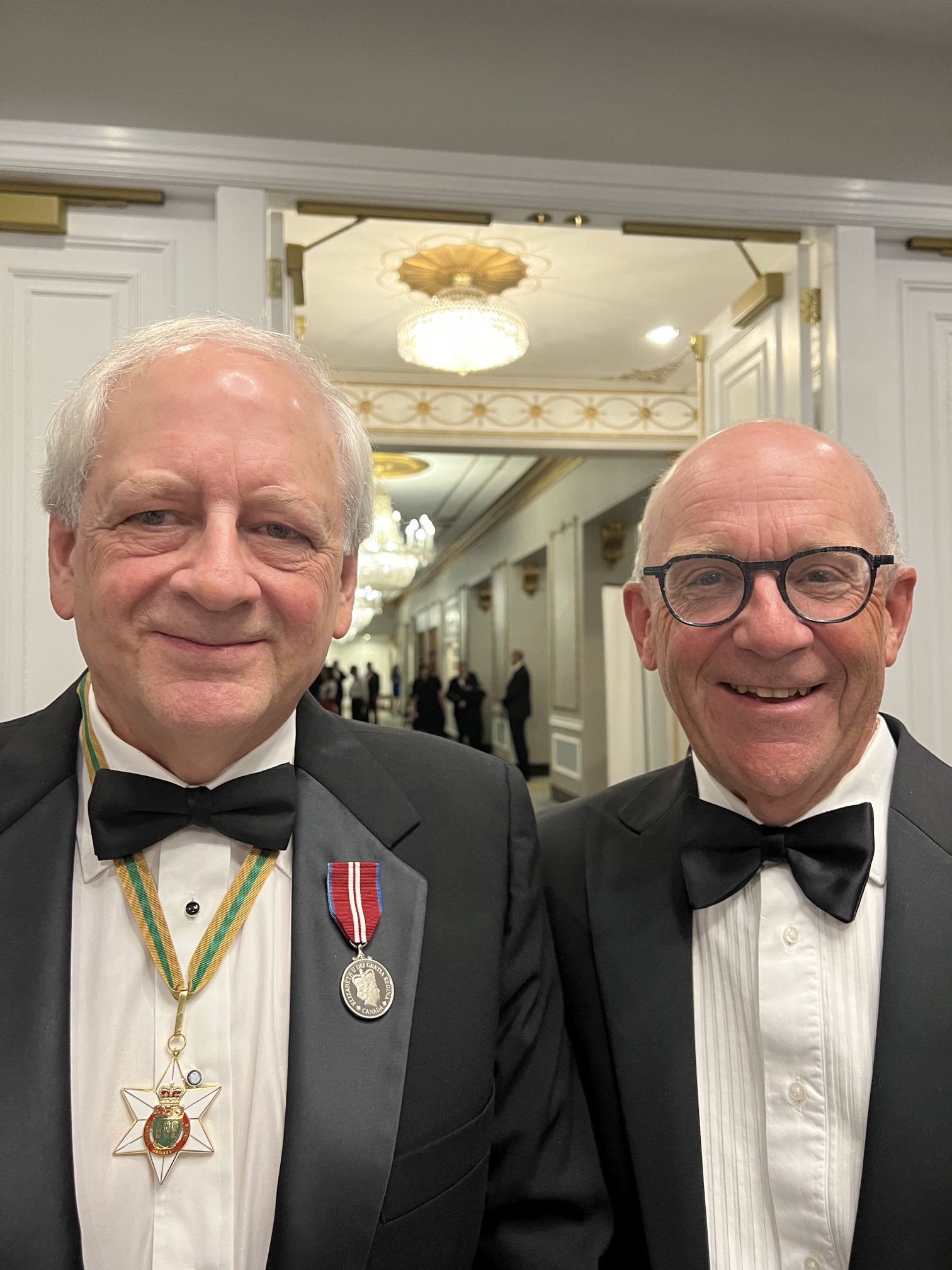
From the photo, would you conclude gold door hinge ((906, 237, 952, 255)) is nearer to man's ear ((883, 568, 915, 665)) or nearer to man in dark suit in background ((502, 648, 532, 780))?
man's ear ((883, 568, 915, 665))

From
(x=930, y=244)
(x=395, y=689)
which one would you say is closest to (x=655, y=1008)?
(x=930, y=244)

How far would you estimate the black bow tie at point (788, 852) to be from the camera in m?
1.16

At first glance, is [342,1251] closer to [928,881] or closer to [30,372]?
[928,881]

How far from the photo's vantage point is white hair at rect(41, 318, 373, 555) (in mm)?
1095

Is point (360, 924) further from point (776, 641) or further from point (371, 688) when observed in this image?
point (371, 688)

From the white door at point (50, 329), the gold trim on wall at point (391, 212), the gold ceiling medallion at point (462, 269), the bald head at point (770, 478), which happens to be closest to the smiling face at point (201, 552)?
the bald head at point (770, 478)

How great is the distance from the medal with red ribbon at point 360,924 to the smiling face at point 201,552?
0.21m

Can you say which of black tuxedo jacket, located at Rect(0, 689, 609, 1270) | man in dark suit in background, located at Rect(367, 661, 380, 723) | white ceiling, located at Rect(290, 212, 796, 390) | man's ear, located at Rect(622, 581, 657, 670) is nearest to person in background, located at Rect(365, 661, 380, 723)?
man in dark suit in background, located at Rect(367, 661, 380, 723)

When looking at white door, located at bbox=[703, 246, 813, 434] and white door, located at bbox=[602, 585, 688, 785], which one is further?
white door, located at bbox=[602, 585, 688, 785]

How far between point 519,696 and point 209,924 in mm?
10264

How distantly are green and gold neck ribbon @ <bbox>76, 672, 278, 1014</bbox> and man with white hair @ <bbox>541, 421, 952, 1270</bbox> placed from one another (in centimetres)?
49

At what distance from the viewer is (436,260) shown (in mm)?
5035

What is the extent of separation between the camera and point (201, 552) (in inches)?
40.4

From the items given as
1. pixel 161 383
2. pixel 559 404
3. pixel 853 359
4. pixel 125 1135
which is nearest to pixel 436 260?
pixel 559 404
